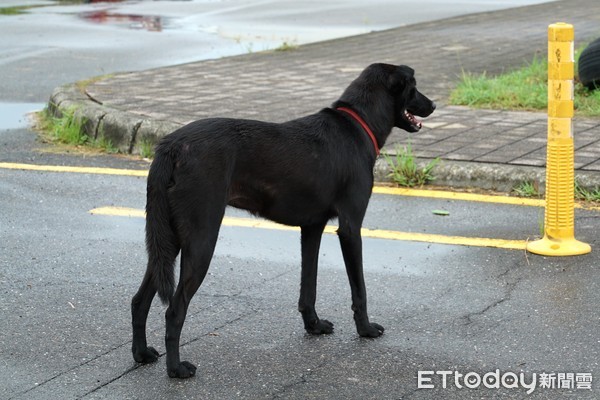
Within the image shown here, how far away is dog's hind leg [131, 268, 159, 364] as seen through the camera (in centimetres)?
450

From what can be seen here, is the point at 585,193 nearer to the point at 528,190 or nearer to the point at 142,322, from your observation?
the point at 528,190

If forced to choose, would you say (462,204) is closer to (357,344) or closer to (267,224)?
(267,224)

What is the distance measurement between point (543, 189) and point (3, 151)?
4170 millimetres

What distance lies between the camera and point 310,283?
193 inches

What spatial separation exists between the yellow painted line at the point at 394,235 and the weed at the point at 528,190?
940 millimetres

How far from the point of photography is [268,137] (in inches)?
179

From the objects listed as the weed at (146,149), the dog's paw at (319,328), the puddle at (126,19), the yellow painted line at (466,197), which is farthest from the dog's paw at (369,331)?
the puddle at (126,19)

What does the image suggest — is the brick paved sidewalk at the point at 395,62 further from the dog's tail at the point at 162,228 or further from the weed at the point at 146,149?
the dog's tail at the point at 162,228

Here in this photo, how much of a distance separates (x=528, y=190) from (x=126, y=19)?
13.1 meters

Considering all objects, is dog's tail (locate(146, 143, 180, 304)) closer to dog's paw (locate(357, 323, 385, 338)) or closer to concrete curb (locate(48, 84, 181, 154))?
dog's paw (locate(357, 323, 385, 338))

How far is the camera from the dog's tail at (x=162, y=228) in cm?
432

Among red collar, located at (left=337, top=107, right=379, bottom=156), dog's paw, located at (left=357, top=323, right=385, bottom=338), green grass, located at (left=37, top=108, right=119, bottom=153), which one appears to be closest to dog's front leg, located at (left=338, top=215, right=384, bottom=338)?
dog's paw, located at (left=357, top=323, right=385, bottom=338)

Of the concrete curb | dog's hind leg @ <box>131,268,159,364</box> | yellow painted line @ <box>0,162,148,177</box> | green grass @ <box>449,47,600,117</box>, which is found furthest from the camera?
green grass @ <box>449,47,600,117</box>

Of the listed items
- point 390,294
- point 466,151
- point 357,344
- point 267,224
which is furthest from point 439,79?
point 357,344
